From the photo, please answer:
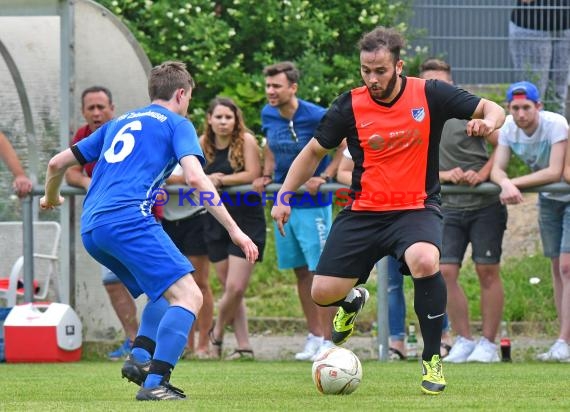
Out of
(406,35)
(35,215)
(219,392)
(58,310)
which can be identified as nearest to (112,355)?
(58,310)

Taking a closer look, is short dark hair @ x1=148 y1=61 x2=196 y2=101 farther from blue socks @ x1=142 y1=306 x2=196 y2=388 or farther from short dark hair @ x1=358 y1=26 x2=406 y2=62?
blue socks @ x1=142 y1=306 x2=196 y2=388

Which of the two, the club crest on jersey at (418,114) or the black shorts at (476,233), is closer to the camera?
the club crest on jersey at (418,114)

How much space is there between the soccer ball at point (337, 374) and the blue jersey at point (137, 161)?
1398 mm

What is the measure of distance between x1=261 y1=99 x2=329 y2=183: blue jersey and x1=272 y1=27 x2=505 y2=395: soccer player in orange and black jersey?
271cm

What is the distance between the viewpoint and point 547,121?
1043 cm

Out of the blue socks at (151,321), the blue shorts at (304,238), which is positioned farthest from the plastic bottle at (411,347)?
the blue socks at (151,321)

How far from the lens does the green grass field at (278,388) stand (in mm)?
Answer: 6828

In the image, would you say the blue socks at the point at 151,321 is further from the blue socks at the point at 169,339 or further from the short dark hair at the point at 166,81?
the short dark hair at the point at 166,81

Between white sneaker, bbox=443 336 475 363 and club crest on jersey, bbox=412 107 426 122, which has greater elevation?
club crest on jersey, bbox=412 107 426 122

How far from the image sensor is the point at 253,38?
1627 centimetres

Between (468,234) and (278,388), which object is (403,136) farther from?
(468,234)

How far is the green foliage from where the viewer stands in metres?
15.6

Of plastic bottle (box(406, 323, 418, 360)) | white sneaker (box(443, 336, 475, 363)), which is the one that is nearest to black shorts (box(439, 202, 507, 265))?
white sneaker (box(443, 336, 475, 363))

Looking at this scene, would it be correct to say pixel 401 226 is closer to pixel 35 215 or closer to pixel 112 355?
pixel 112 355
